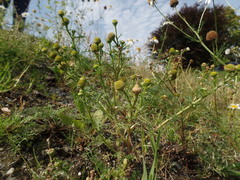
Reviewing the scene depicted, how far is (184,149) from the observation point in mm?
1066

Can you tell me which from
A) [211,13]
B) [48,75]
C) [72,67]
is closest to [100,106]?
[72,67]

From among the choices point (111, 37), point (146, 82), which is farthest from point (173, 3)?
point (146, 82)

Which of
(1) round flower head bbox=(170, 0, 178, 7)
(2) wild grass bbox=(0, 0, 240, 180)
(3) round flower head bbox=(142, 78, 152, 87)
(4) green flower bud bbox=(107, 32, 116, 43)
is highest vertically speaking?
(1) round flower head bbox=(170, 0, 178, 7)

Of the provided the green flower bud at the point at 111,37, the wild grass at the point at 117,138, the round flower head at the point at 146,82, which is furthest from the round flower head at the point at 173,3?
the round flower head at the point at 146,82

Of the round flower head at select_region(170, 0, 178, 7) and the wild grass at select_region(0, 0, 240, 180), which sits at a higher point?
the round flower head at select_region(170, 0, 178, 7)

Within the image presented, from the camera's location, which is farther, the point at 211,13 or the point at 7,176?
the point at 211,13

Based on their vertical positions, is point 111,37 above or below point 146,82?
above

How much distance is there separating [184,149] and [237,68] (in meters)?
0.55

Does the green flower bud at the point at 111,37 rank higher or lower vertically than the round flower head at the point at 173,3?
lower

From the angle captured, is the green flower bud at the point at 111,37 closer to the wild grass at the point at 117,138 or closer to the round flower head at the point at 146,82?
the wild grass at the point at 117,138

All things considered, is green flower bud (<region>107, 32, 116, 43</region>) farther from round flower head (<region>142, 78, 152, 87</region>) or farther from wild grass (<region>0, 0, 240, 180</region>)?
round flower head (<region>142, 78, 152, 87</region>)

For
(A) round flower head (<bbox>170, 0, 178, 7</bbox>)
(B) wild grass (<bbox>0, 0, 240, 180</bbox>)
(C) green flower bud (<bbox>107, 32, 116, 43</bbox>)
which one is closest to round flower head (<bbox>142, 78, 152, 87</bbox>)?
(B) wild grass (<bbox>0, 0, 240, 180</bbox>)

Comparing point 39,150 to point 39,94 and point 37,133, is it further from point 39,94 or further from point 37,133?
point 39,94

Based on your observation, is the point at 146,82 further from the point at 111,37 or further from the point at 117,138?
the point at 117,138
